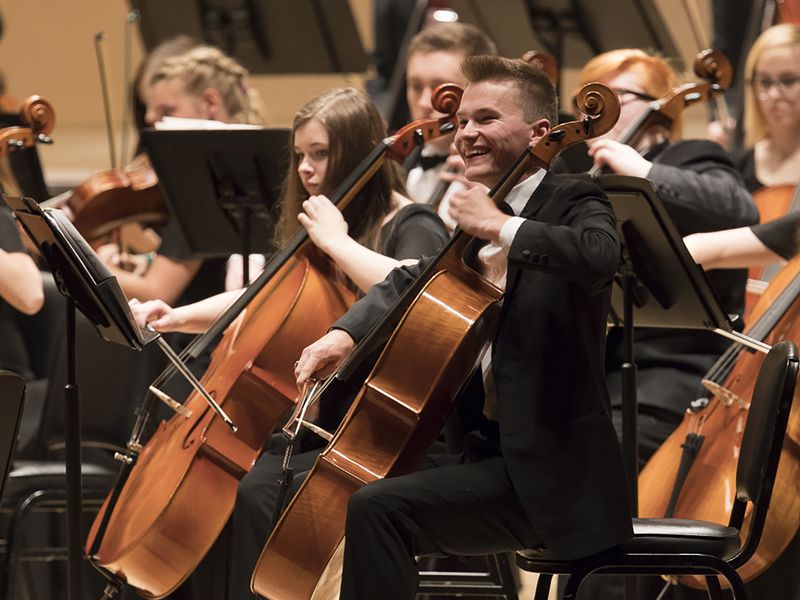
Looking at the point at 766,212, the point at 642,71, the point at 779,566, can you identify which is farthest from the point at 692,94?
the point at 779,566

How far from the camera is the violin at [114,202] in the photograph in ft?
11.7

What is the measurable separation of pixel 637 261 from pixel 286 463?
2.33 ft

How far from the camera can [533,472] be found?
2.07m

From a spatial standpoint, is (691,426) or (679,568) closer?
(679,568)

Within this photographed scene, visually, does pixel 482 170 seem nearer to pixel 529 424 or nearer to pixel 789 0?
pixel 529 424

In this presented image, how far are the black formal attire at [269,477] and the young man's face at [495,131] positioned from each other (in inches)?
16.0

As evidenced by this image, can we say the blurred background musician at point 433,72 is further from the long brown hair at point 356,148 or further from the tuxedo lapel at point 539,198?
the tuxedo lapel at point 539,198

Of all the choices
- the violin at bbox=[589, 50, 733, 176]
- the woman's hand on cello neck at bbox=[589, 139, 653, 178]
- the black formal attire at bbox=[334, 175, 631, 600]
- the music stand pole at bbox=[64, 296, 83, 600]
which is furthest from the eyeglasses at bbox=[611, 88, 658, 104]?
the music stand pole at bbox=[64, 296, 83, 600]

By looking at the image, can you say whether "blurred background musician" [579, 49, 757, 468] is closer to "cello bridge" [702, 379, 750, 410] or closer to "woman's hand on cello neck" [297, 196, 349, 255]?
"cello bridge" [702, 379, 750, 410]

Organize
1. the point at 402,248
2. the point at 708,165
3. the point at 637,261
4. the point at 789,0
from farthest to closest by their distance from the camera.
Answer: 1. the point at 789,0
2. the point at 708,165
3. the point at 402,248
4. the point at 637,261

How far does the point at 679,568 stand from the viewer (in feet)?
7.07

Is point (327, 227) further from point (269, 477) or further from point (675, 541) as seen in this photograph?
point (675, 541)

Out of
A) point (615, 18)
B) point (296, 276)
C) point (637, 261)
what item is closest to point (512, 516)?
point (637, 261)

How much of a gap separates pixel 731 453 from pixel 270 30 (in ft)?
8.37
